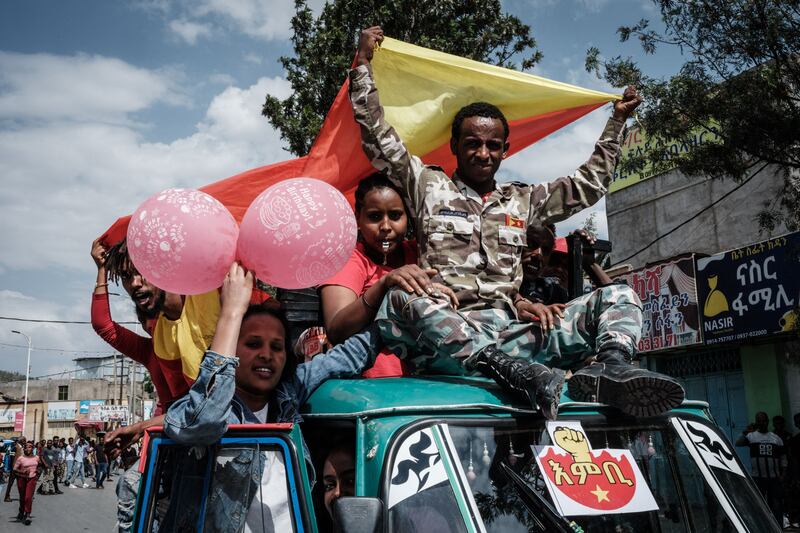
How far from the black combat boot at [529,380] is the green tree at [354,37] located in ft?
29.1

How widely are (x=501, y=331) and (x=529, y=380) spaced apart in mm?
692

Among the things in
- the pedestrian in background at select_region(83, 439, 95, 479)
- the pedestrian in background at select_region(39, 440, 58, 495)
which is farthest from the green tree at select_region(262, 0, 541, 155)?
the pedestrian in background at select_region(83, 439, 95, 479)

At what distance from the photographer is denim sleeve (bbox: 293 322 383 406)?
279 centimetres

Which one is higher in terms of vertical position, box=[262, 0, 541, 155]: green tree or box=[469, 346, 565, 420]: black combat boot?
box=[262, 0, 541, 155]: green tree

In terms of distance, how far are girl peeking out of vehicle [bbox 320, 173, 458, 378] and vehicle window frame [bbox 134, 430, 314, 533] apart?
83 centimetres

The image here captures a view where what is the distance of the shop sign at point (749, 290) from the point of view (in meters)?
12.1

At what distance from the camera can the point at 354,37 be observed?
1171cm

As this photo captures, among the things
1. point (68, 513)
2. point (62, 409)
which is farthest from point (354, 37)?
point (62, 409)

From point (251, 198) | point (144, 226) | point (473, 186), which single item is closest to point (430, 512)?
point (144, 226)

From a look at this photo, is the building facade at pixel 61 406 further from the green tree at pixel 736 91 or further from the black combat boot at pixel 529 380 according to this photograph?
the black combat boot at pixel 529 380

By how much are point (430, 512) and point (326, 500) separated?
0.56 meters

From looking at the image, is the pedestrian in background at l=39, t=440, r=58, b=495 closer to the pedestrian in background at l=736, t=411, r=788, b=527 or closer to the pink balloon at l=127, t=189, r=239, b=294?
the pedestrian in background at l=736, t=411, r=788, b=527

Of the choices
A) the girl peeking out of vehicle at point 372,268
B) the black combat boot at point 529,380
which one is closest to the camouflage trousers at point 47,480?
the girl peeking out of vehicle at point 372,268

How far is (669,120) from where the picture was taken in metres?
8.67
